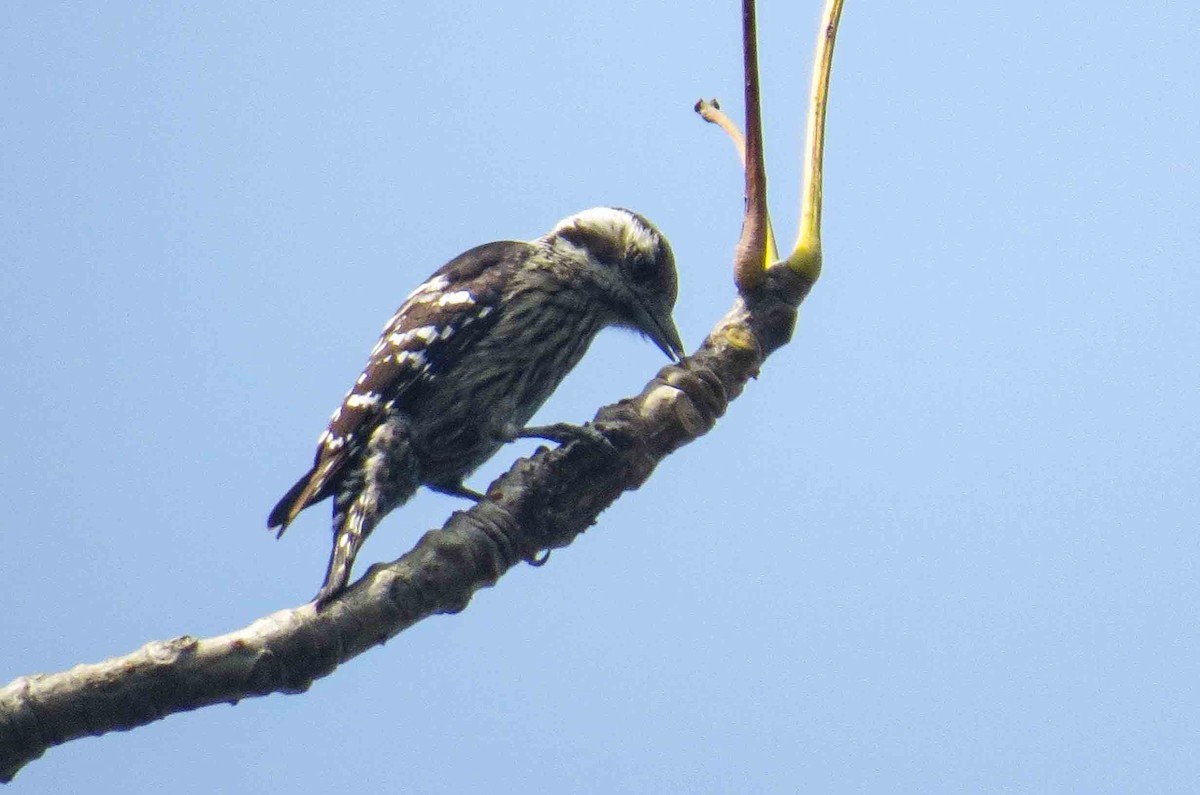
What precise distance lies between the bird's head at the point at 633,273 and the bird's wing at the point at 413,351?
23 centimetres

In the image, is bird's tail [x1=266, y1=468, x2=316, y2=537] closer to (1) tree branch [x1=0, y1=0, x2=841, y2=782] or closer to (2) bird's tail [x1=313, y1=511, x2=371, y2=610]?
(2) bird's tail [x1=313, y1=511, x2=371, y2=610]

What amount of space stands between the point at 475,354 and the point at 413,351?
209 millimetres

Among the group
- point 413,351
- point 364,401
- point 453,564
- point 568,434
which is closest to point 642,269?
point 413,351

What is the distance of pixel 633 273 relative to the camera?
525 cm

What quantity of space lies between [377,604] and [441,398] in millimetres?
1740

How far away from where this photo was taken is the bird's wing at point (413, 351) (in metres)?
4.41

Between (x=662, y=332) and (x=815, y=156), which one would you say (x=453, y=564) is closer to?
(x=815, y=156)

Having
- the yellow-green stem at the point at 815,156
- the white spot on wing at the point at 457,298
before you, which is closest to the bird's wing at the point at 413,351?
the white spot on wing at the point at 457,298

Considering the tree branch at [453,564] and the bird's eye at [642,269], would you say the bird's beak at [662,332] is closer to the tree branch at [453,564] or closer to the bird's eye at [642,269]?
the bird's eye at [642,269]

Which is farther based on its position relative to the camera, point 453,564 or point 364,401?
point 364,401

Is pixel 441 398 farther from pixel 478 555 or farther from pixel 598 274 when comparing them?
pixel 478 555

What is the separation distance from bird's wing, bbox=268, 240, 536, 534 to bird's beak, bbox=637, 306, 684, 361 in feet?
1.62

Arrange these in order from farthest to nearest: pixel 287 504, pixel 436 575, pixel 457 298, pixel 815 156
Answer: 1. pixel 457 298
2. pixel 287 504
3. pixel 815 156
4. pixel 436 575

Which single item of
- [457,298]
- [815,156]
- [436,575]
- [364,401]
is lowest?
[436,575]
